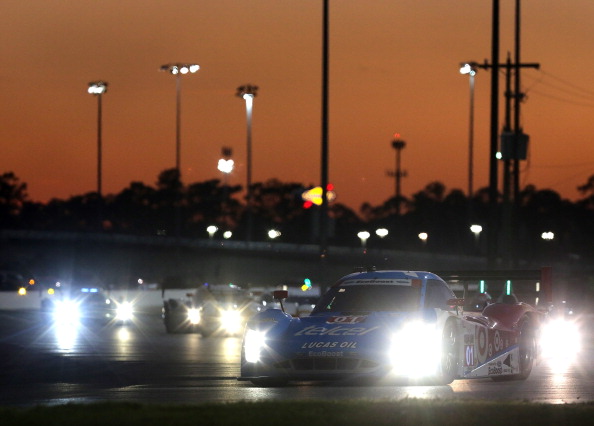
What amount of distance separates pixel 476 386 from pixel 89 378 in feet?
17.3

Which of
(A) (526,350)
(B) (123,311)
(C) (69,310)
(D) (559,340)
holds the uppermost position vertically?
(A) (526,350)

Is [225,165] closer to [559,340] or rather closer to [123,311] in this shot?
[123,311]

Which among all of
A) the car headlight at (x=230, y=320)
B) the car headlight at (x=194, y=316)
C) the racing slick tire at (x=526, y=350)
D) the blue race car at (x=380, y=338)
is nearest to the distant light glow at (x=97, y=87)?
the car headlight at (x=194, y=316)

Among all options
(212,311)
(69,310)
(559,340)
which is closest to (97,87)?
(69,310)

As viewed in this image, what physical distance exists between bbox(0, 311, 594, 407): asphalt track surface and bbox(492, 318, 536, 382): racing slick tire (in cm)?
A: 18

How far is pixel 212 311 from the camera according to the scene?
34812 mm

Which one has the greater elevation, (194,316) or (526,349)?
(526,349)

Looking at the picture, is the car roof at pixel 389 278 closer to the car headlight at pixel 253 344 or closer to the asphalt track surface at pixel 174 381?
the asphalt track surface at pixel 174 381

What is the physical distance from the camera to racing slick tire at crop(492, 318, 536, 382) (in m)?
17.2

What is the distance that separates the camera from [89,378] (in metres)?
17.3

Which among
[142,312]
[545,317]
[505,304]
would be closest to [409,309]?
[505,304]

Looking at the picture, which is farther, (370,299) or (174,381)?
(174,381)

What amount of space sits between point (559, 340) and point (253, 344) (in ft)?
46.3

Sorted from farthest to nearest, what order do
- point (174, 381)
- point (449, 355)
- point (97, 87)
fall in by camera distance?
point (97, 87), point (174, 381), point (449, 355)
